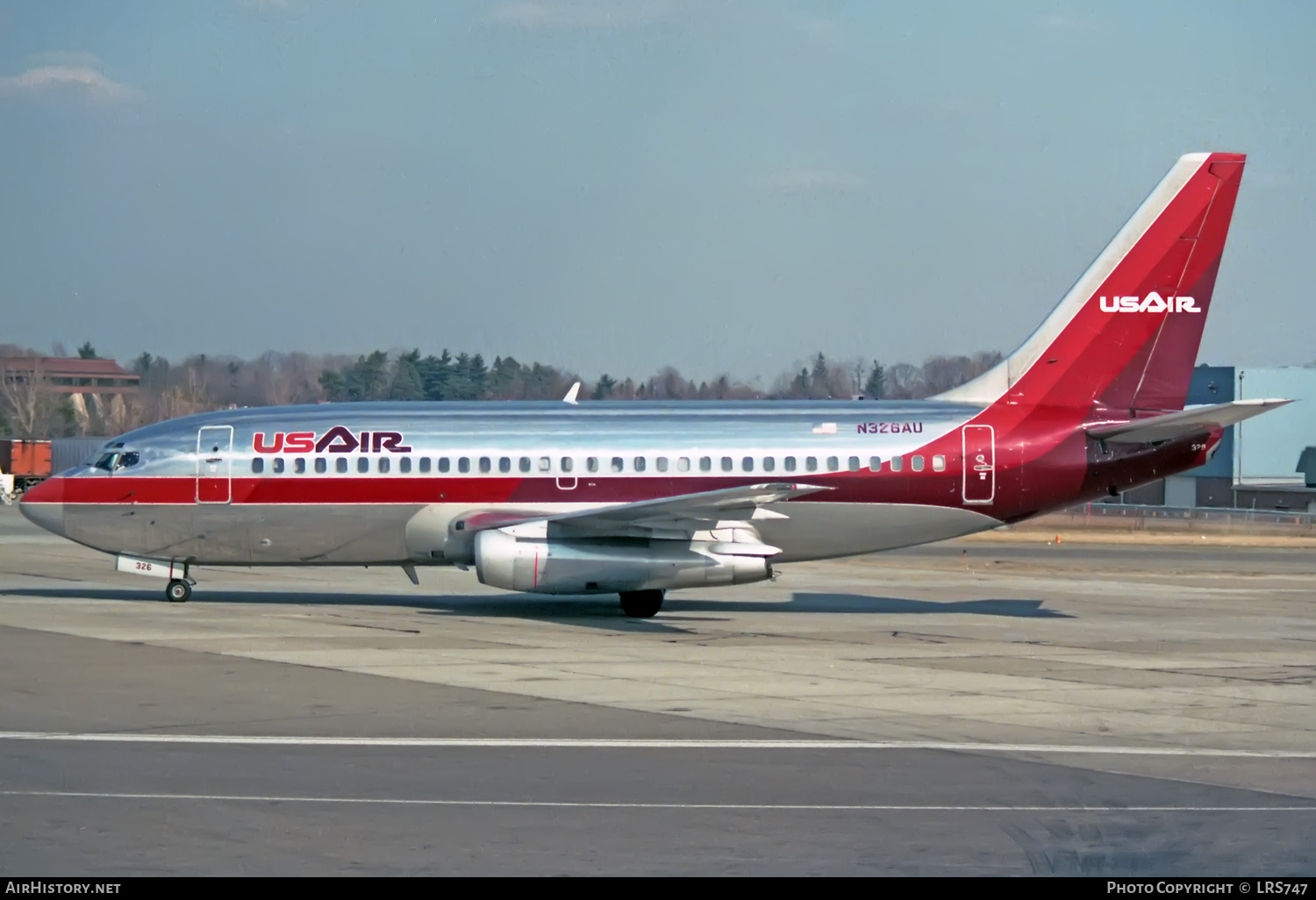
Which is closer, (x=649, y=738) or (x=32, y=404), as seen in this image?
(x=649, y=738)

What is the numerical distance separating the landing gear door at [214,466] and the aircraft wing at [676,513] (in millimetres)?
Result: 4854

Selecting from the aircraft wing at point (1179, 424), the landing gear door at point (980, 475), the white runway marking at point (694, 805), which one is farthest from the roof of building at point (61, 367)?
the white runway marking at point (694, 805)

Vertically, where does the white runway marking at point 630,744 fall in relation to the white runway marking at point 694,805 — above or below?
below

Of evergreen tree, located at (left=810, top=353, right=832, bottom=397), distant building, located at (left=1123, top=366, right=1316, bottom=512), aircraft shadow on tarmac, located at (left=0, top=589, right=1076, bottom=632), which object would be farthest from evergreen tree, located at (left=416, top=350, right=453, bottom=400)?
distant building, located at (left=1123, top=366, right=1316, bottom=512)

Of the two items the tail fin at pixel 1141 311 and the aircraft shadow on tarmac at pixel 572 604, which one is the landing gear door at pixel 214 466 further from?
the tail fin at pixel 1141 311

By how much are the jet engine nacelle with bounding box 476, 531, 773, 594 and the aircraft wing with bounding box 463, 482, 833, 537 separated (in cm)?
27

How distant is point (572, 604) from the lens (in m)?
28.8

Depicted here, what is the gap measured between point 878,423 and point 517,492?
21.3 feet

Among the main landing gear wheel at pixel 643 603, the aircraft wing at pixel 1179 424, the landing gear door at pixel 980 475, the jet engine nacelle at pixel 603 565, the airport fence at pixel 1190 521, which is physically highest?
the aircraft wing at pixel 1179 424

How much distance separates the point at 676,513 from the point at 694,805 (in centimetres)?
1347

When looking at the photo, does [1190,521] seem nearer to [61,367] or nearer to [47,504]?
[47,504]

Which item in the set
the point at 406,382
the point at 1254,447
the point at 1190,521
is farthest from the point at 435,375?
the point at 1254,447

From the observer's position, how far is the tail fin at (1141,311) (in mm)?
26859

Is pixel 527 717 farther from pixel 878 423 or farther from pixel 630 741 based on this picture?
pixel 878 423
